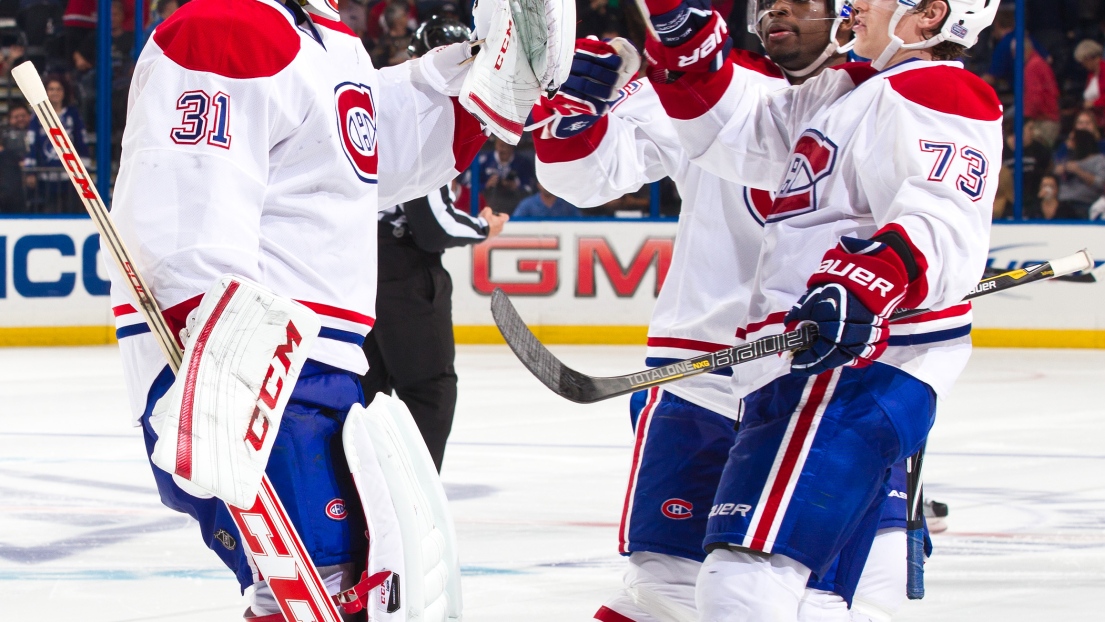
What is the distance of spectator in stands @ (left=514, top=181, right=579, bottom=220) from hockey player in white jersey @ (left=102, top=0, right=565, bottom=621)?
20.1ft

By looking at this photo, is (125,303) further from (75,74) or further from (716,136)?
(75,74)

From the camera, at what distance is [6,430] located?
4.86 m

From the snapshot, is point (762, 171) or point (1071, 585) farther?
point (1071, 585)

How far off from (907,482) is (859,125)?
1.58ft

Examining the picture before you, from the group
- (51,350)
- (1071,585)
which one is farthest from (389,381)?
(51,350)

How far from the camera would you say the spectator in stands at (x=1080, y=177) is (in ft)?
26.4

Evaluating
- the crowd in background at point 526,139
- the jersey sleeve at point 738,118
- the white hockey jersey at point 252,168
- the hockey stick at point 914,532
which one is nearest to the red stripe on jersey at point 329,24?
the white hockey jersey at point 252,168

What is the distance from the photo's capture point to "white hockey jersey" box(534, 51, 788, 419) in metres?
2.17

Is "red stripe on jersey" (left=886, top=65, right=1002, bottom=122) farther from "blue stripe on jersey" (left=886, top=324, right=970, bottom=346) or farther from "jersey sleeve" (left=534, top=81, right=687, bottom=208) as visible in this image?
"jersey sleeve" (left=534, top=81, right=687, bottom=208)

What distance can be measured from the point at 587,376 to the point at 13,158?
657 centimetres

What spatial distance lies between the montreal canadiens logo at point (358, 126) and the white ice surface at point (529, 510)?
1208mm

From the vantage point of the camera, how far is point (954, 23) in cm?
186

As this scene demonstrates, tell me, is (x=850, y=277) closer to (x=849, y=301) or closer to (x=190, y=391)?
(x=849, y=301)

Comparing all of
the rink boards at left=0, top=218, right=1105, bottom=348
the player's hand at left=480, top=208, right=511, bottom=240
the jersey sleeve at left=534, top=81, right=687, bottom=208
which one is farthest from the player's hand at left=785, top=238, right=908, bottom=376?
the rink boards at left=0, top=218, right=1105, bottom=348
